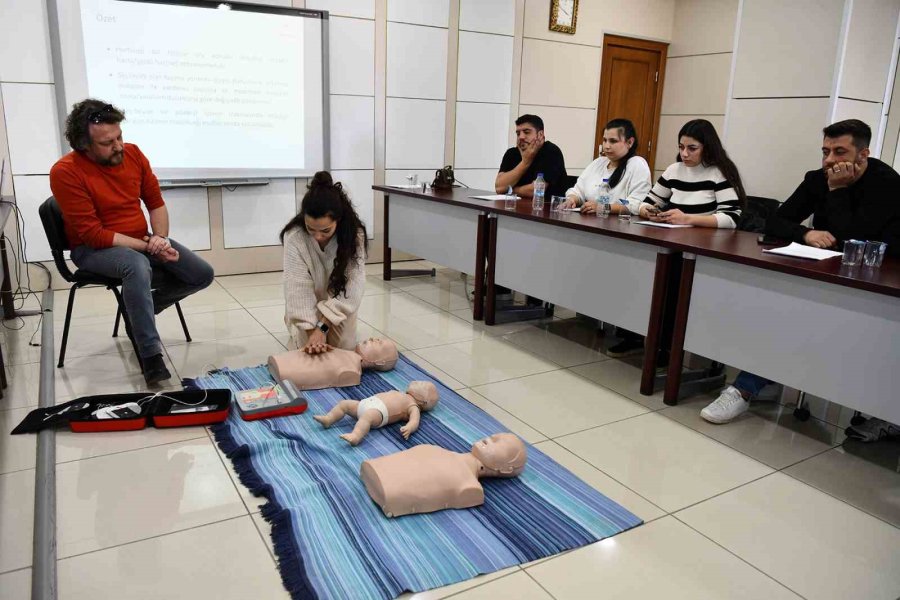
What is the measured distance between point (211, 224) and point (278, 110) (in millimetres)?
1019

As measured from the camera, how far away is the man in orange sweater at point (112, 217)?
2721mm

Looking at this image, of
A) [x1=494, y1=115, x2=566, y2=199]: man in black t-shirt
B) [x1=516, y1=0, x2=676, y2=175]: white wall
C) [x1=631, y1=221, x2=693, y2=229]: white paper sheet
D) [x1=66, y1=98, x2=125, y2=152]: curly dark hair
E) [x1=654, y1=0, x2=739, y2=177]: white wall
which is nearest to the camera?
[x1=66, y1=98, x2=125, y2=152]: curly dark hair

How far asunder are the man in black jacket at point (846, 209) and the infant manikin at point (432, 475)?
1.08m

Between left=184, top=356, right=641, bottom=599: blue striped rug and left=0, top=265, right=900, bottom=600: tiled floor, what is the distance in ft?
0.17

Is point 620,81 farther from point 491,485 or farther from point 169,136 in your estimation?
point 491,485

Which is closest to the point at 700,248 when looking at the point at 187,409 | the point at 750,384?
the point at 750,384

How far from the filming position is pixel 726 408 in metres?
2.61

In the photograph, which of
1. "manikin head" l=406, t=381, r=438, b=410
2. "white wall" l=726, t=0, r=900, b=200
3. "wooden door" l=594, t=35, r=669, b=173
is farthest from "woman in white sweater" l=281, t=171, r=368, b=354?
"wooden door" l=594, t=35, r=669, b=173

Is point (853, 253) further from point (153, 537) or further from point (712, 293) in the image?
point (153, 537)

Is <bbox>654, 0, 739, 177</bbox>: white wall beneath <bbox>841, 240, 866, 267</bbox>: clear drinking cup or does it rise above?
above

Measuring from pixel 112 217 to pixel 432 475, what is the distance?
6.61ft

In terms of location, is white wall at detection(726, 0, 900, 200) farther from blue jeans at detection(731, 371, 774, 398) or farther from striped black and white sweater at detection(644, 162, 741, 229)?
blue jeans at detection(731, 371, 774, 398)

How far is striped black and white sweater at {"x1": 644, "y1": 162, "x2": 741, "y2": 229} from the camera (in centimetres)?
308

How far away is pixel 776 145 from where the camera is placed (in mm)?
4359
